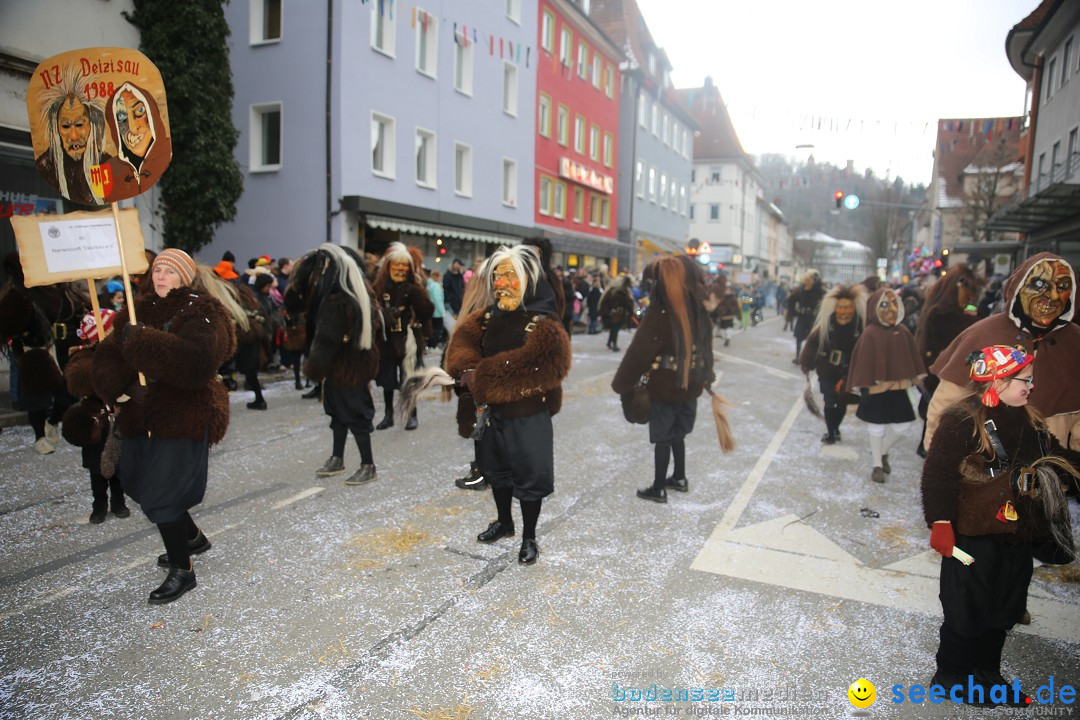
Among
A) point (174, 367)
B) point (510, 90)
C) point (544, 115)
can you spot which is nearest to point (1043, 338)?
point (174, 367)

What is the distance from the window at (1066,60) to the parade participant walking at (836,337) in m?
19.2

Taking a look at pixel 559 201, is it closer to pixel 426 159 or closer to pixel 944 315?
pixel 426 159

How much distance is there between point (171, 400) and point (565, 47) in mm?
29528

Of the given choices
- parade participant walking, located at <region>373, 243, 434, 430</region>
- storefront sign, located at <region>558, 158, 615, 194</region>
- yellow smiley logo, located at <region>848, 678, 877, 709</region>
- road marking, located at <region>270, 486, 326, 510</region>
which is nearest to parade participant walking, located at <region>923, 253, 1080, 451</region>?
yellow smiley logo, located at <region>848, 678, 877, 709</region>

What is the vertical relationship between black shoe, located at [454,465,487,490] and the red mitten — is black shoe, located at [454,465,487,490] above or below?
below

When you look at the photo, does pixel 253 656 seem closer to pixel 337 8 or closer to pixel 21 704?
pixel 21 704

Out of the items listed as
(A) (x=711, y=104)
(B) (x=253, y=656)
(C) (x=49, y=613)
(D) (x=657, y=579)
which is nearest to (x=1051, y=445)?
(D) (x=657, y=579)

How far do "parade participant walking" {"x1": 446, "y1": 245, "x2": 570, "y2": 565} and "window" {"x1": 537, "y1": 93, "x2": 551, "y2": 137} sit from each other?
2518cm

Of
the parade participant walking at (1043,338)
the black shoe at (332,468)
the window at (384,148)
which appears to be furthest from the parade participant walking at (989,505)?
the window at (384,148)

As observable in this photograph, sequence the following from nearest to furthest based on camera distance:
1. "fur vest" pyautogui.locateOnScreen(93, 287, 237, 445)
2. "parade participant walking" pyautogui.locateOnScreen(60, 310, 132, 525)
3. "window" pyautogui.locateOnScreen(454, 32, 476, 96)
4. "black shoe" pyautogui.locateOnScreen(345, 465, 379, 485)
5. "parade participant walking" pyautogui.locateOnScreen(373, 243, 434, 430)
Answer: "fur vest" pyautogui.locateOnScreen(93, 287, 237, 445)
"parade participant walking" pyautogui.locateOnScreen(60, 310, 132, 525)
"black shoe" pyautogui.locateOnScreen(345, 465, 379, 485)
"parade participant walking" pyautogui.locateOnScreen(373, 243, 434, 430)
"window" pyautogui.locateOnScreen(454, 32, 476, 96)

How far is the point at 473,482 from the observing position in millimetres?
5848

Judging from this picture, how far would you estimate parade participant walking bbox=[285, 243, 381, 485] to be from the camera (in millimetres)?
5742

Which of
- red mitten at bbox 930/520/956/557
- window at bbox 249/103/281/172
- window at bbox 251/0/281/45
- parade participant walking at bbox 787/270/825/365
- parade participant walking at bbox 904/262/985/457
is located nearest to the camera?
red mitten at bbox 930/520/956/557

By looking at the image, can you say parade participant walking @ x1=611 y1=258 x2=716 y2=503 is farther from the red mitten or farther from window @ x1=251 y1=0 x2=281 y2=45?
window @ x1=251 y1=0 x2=281 y2=45
